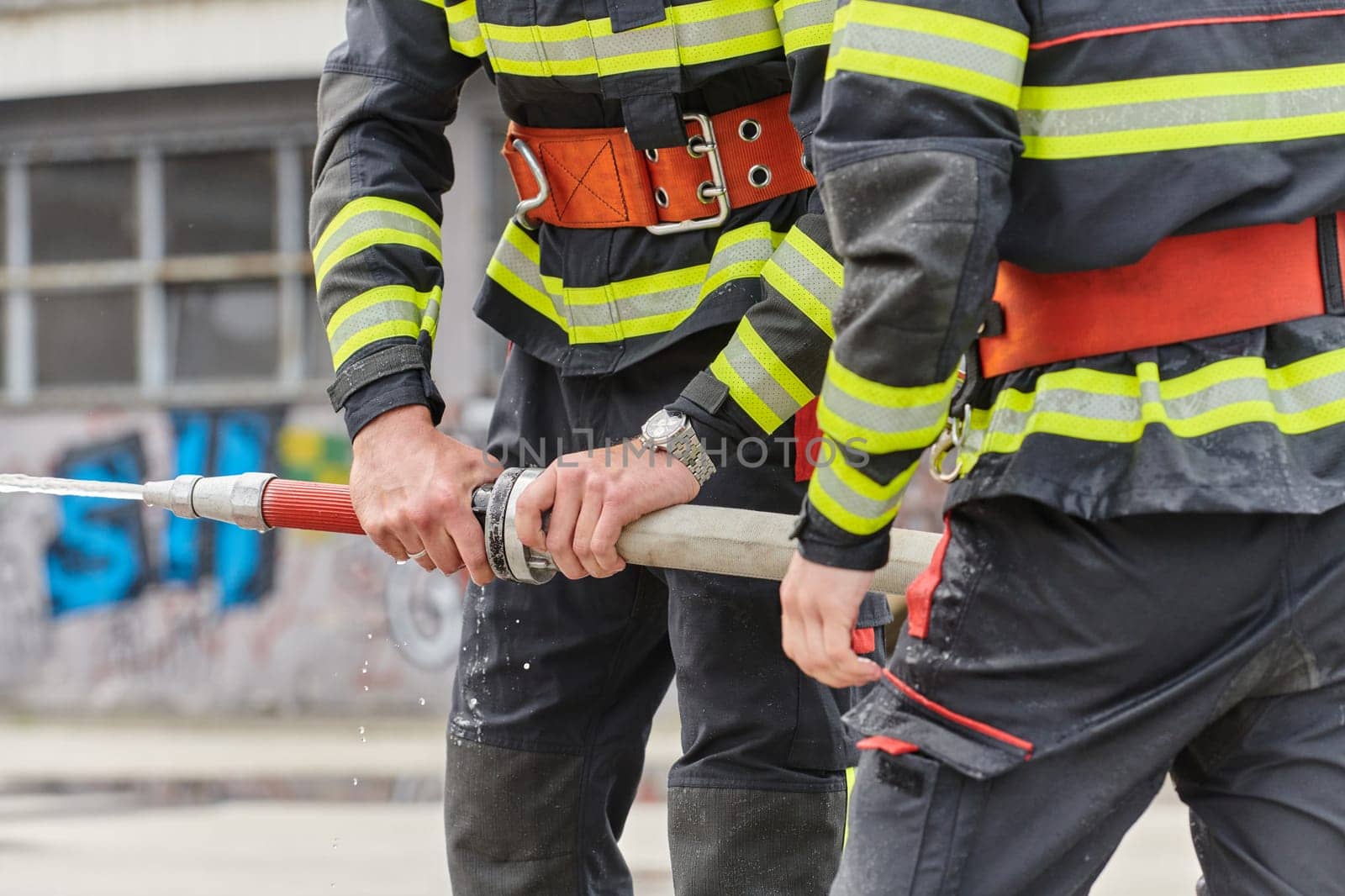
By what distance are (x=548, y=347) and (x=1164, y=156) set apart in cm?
106

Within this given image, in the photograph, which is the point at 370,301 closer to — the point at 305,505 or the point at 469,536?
the point at 305,505

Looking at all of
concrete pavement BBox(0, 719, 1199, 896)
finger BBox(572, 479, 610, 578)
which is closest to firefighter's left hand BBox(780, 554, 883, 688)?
finger BBox(572, 479, 610, 578)

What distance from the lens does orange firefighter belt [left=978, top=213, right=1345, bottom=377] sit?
151 centimetres

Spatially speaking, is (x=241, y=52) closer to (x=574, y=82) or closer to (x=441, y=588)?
(x=441, y=588)

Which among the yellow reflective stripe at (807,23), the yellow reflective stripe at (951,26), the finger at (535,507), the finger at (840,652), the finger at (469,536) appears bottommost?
the finger at (840,652)

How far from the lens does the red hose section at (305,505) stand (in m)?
2.22

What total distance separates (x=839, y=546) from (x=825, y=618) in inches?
3.0

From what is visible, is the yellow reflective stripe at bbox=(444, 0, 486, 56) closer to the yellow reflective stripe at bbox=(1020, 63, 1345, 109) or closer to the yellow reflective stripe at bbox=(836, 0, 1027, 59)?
the yellow reflective stripe at bbox=(836, 0, 1027, 59)

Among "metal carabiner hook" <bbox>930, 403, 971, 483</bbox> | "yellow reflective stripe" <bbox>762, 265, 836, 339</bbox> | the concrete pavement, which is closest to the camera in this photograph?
"metal carabiner hook" <bbox>930, 403, 971, 483</bbox>

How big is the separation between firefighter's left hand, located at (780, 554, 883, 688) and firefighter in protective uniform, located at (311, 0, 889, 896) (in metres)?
0.43

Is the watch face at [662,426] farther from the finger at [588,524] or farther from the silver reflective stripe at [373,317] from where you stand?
the silver reflective stripe at [373,317]

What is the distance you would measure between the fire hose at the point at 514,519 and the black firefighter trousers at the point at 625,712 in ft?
0.57

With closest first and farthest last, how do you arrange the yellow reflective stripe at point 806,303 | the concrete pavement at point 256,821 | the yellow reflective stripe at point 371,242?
1. the yellow reflective stripe at point 806,303
2. the yellow reflective stripe at point 371,242
3. the concrete pavement at point 256,821

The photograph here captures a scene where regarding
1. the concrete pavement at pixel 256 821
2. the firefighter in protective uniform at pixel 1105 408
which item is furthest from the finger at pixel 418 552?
the concrete pavement at pixel 256 821
